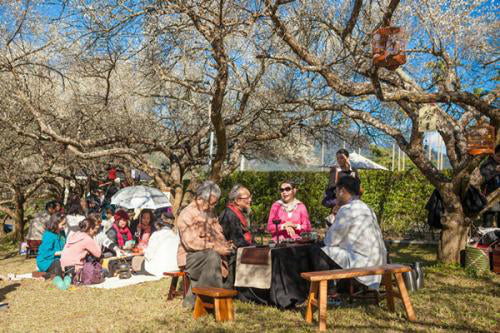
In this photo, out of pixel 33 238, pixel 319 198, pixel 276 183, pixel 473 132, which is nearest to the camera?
pixel 473 132

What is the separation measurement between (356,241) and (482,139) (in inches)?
115

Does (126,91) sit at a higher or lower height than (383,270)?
higher

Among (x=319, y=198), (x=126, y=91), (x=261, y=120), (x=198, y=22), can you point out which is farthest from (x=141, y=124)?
(x=198, y=22)

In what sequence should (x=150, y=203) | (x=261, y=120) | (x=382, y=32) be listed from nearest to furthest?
(x=382, y=32) < (x=150, y=203) < (x=261, y=120)

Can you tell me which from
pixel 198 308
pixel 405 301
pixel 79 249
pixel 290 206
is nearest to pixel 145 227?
pixel 79 249

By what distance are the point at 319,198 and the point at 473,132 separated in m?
8.46

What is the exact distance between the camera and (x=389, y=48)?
562cm

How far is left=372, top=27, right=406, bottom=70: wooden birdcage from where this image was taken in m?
5.56

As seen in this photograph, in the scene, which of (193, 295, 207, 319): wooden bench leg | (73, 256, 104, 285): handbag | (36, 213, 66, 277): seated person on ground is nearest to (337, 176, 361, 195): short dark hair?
(193, 295, 207, 319): wooden bench leg

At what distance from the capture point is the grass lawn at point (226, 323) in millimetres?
4957

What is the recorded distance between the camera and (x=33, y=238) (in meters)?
12.0

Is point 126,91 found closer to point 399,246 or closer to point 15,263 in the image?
point 15,263

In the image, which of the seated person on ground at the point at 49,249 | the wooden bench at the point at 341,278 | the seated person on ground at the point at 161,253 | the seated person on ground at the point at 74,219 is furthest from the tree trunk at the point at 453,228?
the seated person on ground at the point at 74,219

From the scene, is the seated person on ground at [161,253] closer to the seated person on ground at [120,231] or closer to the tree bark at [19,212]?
the seated person on ground at [120,231]
